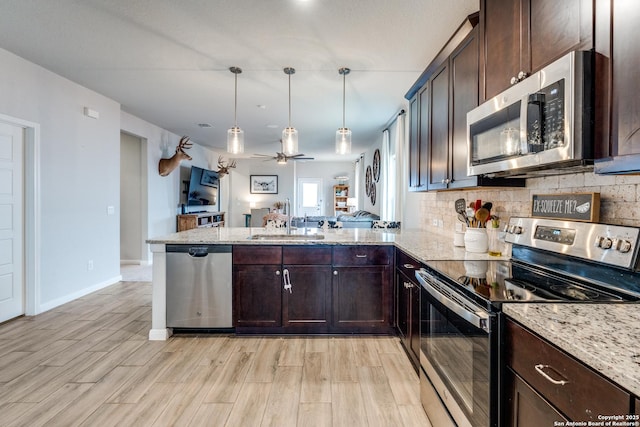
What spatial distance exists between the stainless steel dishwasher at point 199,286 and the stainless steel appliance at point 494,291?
171 cm

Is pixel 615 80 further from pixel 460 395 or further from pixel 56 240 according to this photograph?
pixel 56 240

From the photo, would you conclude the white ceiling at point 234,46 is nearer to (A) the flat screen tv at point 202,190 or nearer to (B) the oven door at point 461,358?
(B) the oven door at point 461,358

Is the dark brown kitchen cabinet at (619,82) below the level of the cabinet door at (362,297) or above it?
above

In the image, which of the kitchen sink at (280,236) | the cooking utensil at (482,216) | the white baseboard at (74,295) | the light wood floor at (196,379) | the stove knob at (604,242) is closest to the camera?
the stove knob at (604,242)

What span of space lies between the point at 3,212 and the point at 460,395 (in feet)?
13.7

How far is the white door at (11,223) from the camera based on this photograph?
3127 millimetres

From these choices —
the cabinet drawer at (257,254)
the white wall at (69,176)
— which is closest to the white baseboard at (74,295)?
the white wall at (69,176)

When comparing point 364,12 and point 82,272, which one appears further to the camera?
point 82,272

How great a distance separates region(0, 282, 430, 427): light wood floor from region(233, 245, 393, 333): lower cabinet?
188 millimetres

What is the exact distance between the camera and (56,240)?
3666 mm

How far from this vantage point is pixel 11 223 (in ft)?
10.5

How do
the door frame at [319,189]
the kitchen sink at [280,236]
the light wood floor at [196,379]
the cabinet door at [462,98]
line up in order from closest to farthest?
1. the light wood floor at [196,379]
2. the cabinet door at [462,98]
3. the kitchen sink at [280,236]
4. the door frame at [319,189]

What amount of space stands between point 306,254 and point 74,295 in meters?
3.19

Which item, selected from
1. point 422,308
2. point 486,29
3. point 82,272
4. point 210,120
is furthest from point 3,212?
point 486,29
